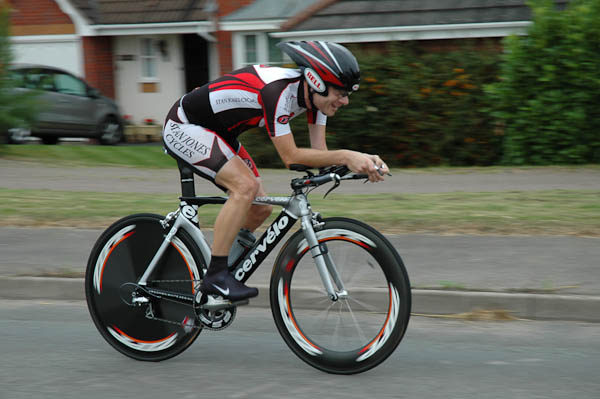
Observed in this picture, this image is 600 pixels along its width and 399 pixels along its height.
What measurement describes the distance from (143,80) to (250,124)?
20654mm

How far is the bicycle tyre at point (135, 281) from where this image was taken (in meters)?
4.95

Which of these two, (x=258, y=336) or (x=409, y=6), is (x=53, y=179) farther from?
(x=409, y=6)

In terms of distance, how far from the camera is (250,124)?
4.75 meters

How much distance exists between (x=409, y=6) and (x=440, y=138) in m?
5.22

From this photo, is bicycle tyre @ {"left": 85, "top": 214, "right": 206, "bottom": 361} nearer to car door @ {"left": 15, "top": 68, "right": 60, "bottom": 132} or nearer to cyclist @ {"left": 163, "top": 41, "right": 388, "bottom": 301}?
cyclist @ {"left": 163, "top": 41, "right": 388, "bottom": 301}

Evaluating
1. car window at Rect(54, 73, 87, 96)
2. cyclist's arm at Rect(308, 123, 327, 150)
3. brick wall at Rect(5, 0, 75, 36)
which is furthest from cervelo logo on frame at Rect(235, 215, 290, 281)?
brick wall at Rect(5, 0, 75, 36)

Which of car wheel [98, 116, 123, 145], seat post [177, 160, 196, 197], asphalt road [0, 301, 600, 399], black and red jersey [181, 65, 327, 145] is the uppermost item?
black and red jersey [181, 65, 327, 145]

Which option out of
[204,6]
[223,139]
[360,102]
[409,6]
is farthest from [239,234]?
[204,6]

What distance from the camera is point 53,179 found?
12539 mm

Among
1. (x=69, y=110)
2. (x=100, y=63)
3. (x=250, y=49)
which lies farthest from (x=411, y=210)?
(x=100, y=63)

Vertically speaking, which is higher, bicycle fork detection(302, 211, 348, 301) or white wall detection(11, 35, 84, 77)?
bicycle fork detection(302, 211, 348, 301)

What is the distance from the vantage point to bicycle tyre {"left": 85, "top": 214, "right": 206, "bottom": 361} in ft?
16.2

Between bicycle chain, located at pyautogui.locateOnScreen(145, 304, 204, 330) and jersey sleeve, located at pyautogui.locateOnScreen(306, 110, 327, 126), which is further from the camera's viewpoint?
bicycle chain, located at pyautogui.locateOnScreen(145, 304, 204, 330)

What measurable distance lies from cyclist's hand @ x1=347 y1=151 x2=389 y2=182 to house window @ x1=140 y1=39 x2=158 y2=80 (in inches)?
835
